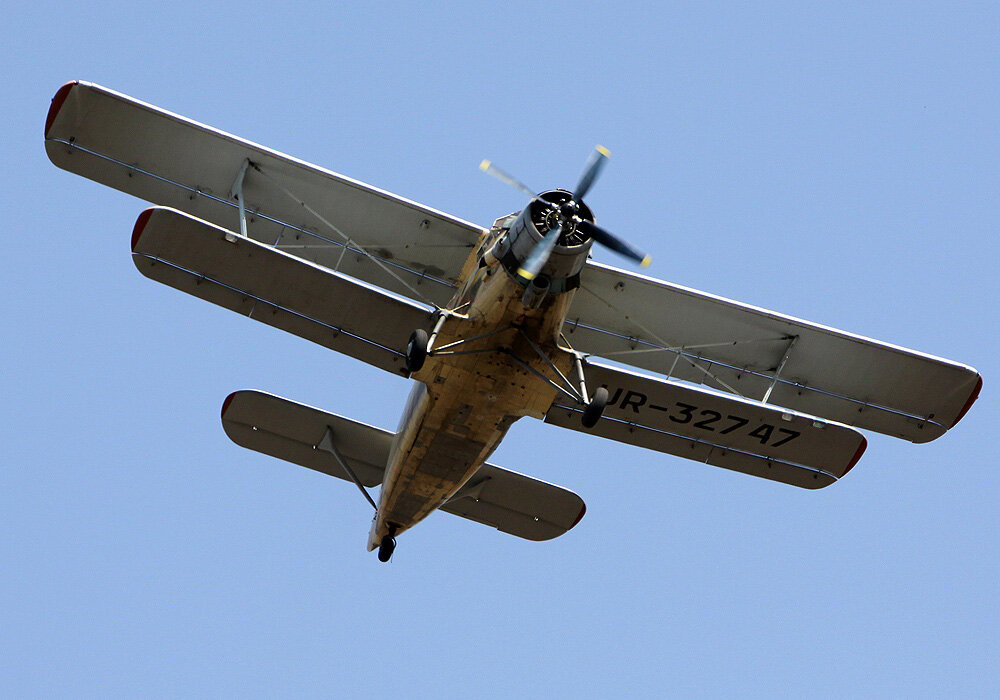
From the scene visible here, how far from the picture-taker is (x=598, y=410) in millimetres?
12820

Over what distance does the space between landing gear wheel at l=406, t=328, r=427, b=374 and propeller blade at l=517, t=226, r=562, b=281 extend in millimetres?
1391

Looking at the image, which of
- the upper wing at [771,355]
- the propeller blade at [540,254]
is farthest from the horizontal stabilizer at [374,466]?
the propeller blade at [540,254]

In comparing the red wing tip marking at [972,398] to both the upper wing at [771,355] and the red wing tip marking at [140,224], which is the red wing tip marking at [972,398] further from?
the red wing tip marking at [140,224]

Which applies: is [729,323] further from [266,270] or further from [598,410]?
[266,270]

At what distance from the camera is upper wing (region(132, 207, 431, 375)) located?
43.6 feet

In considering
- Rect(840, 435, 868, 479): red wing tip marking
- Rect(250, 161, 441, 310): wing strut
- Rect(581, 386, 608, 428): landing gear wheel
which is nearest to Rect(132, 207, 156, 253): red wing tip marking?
Rect(250, 161, 441, 310): wing strut

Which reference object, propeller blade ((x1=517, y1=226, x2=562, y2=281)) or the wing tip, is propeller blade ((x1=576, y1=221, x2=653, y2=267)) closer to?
propeller blade ((x1=517, y1=226, x2=562, y2=281))

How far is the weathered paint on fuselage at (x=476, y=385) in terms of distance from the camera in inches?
519

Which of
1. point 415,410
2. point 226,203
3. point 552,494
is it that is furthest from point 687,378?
point 226,203

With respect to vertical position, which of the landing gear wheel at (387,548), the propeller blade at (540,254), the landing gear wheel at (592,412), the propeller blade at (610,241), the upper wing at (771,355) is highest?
the upper wing at (771,355)

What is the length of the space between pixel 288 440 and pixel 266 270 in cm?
388

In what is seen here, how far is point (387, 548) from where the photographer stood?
1661 centimetres

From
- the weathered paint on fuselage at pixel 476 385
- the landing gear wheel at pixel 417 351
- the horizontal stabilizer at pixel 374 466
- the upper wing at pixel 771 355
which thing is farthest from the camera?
the horizontal stabilizer at pixel 374 466

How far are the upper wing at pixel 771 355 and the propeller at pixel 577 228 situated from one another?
3156 millimetres
